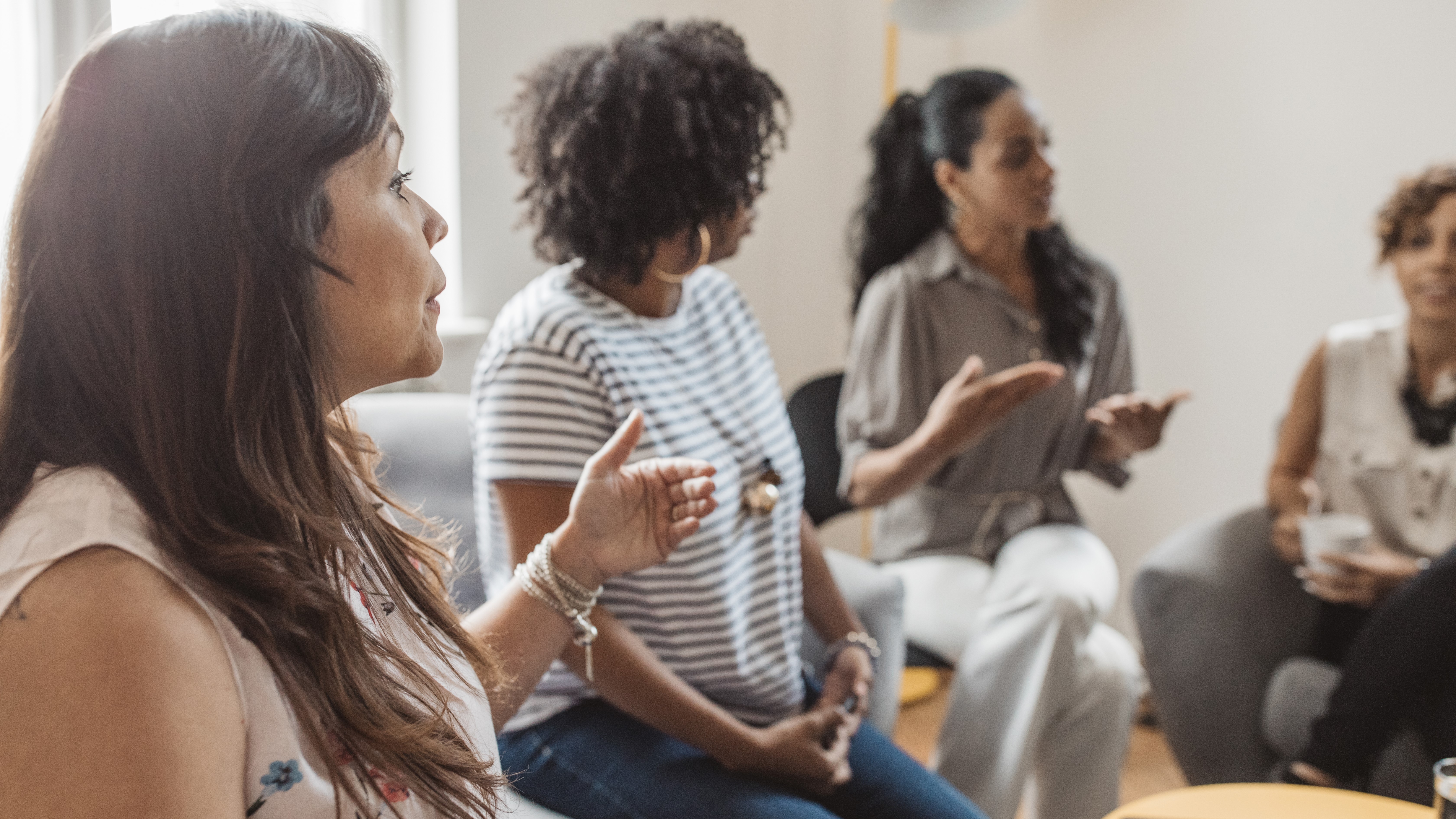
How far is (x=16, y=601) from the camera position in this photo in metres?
0.56

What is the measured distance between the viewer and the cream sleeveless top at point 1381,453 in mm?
1962

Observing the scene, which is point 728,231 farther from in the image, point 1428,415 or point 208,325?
point 1428,415

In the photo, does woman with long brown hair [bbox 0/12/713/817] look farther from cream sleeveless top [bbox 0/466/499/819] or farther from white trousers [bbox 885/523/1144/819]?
white trousers [bbox 885/523/1144/819]

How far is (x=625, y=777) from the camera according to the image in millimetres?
1119

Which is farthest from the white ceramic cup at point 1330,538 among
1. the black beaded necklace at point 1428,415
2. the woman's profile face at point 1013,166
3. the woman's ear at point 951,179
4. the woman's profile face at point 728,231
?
the woman's profile face at point 728,231

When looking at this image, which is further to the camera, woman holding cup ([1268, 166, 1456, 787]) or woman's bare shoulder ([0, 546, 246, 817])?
woman holding cup ([1268, 166, 1456, 787])

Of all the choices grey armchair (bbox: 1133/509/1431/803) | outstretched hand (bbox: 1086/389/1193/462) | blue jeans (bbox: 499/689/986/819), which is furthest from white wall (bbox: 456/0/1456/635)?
blue jeans (bbox: 499/689/986/819)

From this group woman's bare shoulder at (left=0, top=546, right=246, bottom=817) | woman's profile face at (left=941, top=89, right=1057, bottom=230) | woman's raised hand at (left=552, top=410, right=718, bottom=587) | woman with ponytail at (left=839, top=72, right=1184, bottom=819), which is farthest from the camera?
woman's profile face at (left=941, top=89, right=1057, bottom=230)

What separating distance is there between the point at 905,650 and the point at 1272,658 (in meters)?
0.65

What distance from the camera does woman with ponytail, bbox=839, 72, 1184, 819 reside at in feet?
5.60

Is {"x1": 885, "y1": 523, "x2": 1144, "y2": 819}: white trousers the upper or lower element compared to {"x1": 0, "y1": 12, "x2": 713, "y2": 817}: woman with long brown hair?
lower

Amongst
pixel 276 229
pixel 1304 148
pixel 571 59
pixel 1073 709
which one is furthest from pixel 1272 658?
pixel 276 229

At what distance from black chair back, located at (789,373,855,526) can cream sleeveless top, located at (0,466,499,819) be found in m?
1.64

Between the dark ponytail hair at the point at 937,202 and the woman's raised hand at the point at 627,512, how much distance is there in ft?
4.01
